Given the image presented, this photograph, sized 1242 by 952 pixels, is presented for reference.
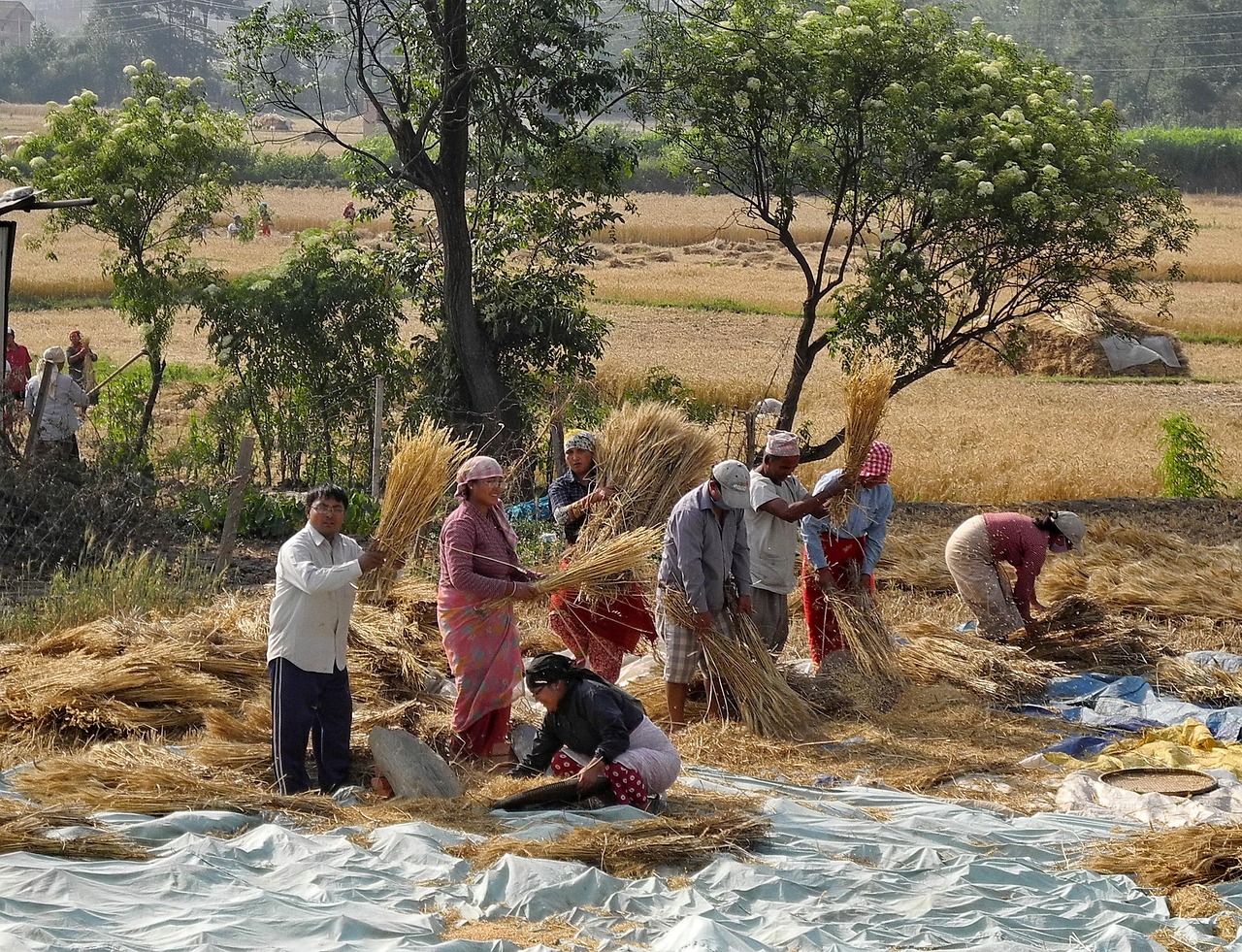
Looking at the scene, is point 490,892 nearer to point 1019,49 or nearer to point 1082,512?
point 1082,512

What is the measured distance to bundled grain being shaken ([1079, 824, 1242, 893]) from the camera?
493 centimetres

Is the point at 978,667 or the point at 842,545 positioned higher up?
the point at 842,545

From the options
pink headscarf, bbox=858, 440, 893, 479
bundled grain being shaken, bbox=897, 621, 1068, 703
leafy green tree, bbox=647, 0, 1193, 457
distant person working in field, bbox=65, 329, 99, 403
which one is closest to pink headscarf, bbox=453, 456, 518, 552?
pink headscarf, bbox=858, 440, 893, 479

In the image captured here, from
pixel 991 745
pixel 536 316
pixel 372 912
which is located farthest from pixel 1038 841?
pixel 536 316

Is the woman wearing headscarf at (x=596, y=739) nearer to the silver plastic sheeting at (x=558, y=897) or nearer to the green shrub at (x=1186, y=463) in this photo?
the silver plastic sheeting at (x=558, y=897)

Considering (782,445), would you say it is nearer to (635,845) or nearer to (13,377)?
(635,845)

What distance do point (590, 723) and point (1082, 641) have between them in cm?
378

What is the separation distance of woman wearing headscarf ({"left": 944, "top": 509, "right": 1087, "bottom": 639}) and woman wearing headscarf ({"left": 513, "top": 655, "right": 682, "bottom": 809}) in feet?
10.2

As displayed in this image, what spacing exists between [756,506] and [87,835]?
11.7ft

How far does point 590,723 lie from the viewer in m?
5.62

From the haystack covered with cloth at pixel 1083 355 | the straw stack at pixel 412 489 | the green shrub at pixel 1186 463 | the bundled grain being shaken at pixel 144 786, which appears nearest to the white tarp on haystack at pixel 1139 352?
the haystack covered with cloth at pixel 1083 355

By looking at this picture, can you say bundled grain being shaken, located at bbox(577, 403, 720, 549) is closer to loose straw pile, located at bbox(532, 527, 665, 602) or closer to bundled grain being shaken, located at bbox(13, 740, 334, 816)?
loose straw pile, located at bbox(532, 527, 665, 602)

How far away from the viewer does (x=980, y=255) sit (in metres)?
12.7

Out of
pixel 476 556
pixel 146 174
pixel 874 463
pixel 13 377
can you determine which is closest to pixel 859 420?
pixel 874 463
